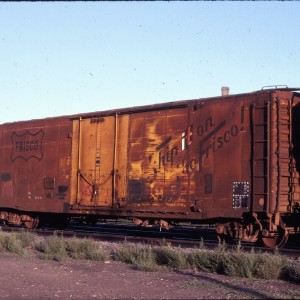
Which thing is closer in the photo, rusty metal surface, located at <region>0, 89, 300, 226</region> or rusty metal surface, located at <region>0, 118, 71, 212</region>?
rusty metal surface, located at <region>0, 89, 300, 226</region>

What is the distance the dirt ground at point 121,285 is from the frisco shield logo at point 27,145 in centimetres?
829

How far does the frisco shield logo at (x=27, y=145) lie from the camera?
19.8 meters

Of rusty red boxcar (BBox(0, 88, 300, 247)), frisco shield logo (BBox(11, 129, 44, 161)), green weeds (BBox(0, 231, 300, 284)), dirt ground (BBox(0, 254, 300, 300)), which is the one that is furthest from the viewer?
frisco shield logo (BBox(11, 129, 44, 161))

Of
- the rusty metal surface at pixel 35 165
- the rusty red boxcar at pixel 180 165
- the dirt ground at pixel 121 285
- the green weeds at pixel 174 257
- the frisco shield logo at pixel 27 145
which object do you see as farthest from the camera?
the frisco shield logo at pixel 27 145

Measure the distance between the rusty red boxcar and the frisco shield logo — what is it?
0.18 feet

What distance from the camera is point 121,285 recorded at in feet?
31.4

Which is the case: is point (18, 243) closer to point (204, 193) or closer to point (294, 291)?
point (204, 193)

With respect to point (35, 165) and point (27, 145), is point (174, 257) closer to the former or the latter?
point (35, 165)

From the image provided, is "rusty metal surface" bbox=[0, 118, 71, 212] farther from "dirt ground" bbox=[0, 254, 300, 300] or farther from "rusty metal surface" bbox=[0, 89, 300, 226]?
"dirt ground" bbox=[0, 254, 300, 300]

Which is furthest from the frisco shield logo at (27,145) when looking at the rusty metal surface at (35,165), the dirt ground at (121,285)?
the dirt ground at (121,285)

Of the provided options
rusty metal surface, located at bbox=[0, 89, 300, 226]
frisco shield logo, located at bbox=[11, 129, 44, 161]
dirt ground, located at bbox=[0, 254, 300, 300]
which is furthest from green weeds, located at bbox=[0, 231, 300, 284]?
frisco shield logo, located at bbox=[11, 129, 44, 161]

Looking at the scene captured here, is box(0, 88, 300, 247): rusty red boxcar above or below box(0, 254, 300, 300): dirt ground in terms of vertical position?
above

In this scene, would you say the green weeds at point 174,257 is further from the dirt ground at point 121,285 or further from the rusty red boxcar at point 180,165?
the rusty red boxcar at point 180,165

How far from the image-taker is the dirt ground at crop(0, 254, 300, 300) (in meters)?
8.62
